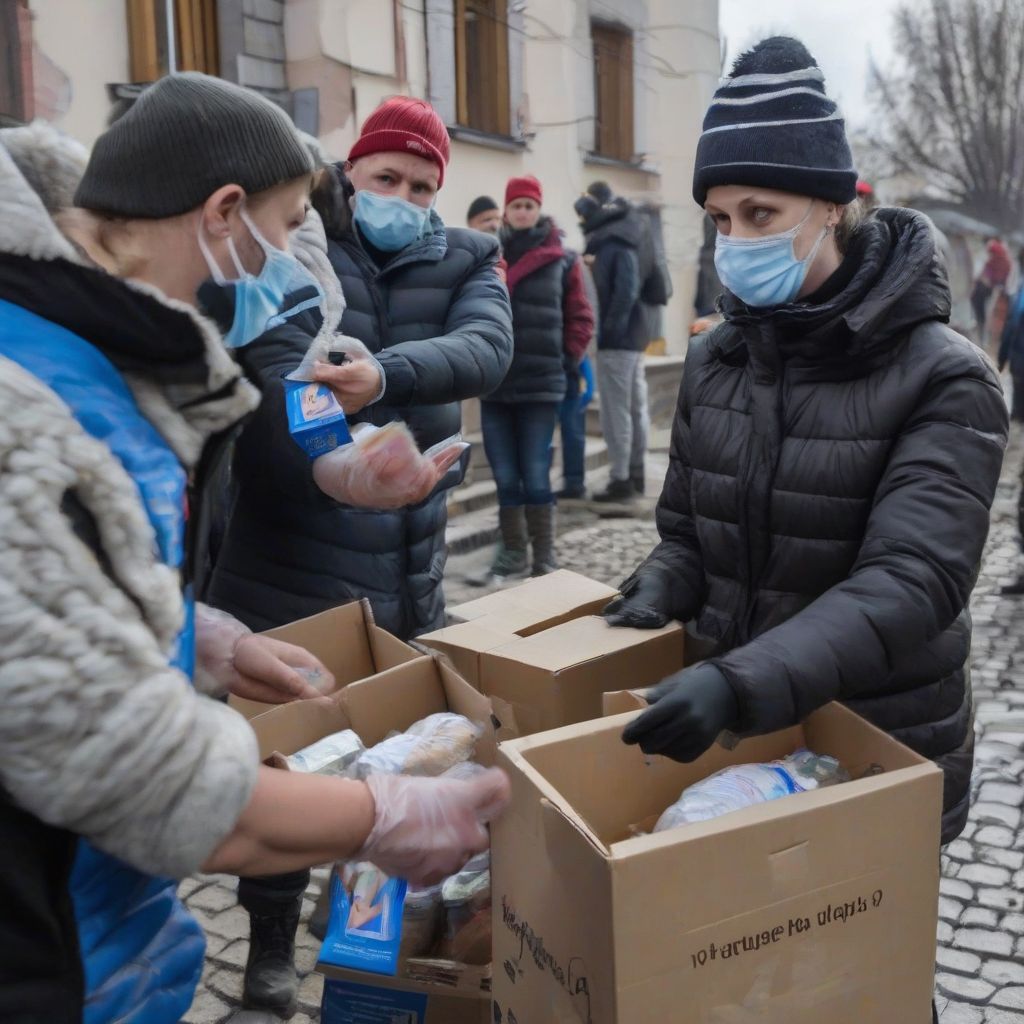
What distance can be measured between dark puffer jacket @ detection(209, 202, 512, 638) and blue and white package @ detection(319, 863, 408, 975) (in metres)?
0.87

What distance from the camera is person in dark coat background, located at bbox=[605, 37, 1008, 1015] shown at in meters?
1.66

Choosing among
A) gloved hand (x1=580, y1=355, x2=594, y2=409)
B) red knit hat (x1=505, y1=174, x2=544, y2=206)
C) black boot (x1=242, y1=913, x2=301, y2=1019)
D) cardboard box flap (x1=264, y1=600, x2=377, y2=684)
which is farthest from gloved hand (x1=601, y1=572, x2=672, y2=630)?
gloved hand (x1=580, y1=355, x2=594, y2=409)

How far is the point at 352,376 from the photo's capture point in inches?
94.1

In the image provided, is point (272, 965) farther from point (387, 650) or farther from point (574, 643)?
point (574, 643)

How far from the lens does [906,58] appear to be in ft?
113

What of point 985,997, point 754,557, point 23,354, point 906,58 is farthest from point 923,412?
point 906,58

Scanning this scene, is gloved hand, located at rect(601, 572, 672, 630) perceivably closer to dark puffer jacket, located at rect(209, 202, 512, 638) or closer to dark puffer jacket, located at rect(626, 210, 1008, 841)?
dark puffer jacket, located at rect(626, 210, 1008, 841)

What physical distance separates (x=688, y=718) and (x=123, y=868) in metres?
0.69

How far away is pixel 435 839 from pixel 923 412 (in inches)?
39.9

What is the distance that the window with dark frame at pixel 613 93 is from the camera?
11734 millimetres

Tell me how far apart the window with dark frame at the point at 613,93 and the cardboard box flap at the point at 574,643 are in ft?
34.2

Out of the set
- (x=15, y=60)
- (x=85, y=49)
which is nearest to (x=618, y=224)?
(x=85, y=49)

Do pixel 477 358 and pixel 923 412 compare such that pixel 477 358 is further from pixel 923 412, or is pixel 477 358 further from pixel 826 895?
pixel 826 895

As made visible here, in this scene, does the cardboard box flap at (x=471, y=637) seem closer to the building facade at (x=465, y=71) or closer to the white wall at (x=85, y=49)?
the building facade at (x=465, y=71)
